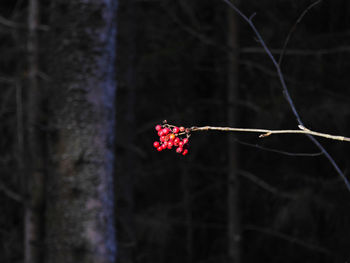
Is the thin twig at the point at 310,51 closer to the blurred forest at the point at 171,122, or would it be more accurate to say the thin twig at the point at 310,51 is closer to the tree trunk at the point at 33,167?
the blurred forest at the point at 171,122

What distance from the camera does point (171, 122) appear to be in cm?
559

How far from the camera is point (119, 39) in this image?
436cm

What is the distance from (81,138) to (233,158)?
8.71 feet

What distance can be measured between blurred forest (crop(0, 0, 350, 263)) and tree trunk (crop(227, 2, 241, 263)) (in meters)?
0.01

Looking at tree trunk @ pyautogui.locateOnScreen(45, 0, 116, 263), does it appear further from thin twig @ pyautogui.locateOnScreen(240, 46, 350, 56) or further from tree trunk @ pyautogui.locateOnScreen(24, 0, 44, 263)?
thin twig @ pyautogui.locateOnScreen(240, 46, 350, 56)

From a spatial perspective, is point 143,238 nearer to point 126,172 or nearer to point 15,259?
point 15,259

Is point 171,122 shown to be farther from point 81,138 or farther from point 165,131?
point 165,131

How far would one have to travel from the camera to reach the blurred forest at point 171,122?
8.55ft

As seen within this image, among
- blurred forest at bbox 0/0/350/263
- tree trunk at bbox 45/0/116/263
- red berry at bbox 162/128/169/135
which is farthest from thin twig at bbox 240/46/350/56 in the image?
red berry at bbox 162/128/169/135

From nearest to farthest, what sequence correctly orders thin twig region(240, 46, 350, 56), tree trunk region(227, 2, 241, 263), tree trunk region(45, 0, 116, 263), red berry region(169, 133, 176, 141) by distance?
red berry region(169, 133, 176, 141) → tree trunk region(45, 0, 116, 263) → thin twig region(240, 46, 350, 56) → tree trunk region(227, 2, 241, 263)

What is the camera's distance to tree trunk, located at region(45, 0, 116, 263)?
2.57m

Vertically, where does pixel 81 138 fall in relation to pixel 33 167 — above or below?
above

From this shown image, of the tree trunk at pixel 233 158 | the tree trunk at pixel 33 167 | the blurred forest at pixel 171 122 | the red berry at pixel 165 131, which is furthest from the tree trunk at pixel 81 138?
the tree trunk at pixel 233 158

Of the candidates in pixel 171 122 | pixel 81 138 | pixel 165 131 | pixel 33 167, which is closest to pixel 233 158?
pixel 171 122
